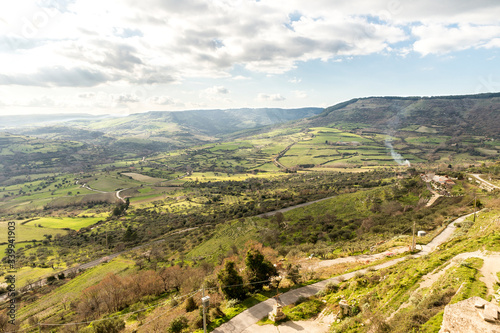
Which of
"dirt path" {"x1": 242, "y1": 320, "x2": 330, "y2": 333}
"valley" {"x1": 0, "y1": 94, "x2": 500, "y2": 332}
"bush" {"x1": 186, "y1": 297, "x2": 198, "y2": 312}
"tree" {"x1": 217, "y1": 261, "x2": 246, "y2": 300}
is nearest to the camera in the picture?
"dirt path" {"x1": 242, "y1": 320, "x2": 330, "y2": 333}

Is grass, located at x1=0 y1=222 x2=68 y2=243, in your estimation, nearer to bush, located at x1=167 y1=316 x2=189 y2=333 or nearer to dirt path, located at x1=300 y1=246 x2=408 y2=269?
bush, located at x1=167 y1=316 x2=189 y2=333

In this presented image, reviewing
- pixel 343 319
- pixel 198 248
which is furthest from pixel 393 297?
pixel 198 248

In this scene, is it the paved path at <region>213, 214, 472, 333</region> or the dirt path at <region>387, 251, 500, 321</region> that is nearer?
the dirt path at <region>387, 251, 500, 321</region>

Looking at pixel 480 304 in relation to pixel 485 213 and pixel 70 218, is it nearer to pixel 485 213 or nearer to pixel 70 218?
pixel 485 213

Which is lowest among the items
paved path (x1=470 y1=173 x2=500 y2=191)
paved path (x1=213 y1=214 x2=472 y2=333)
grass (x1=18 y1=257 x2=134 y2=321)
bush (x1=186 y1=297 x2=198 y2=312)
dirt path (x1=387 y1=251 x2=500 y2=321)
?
grass (x1=18 y1=257 x2=134 y2=321)

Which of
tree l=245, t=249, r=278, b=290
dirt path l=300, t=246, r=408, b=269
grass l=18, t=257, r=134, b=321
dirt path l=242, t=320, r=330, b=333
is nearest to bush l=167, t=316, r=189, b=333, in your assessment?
dirt path l=242, t=320, r=330, b=333

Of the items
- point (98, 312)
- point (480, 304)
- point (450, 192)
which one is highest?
point (480, 304)

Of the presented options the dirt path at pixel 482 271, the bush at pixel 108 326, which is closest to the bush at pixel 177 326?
the bush at pixel 108 326
